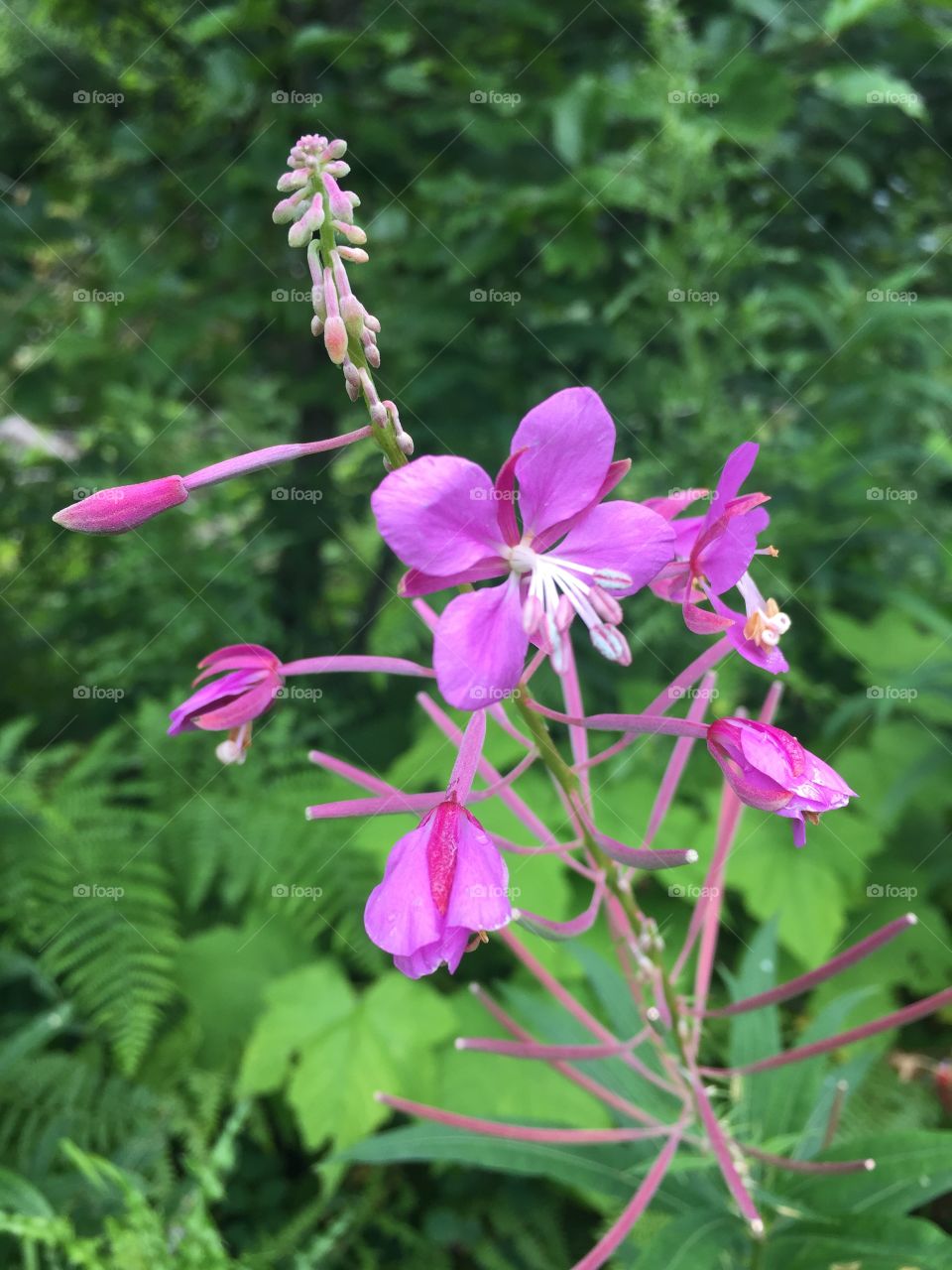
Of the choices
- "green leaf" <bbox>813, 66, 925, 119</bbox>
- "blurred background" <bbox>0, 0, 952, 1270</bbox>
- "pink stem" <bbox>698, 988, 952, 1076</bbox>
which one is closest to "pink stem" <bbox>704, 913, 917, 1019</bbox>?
"pink stem" <bbox>698, 988, 952, 1076</bbox>

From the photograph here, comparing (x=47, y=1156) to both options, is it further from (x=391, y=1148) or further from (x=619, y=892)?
(x=619, y=892)

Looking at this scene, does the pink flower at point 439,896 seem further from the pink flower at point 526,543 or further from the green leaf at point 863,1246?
the green leaf at point 863,1246

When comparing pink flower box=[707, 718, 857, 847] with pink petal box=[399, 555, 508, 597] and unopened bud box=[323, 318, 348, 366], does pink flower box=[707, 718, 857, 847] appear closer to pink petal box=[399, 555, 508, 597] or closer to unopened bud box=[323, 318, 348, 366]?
pink petal box=[399, 555, 508, 597]

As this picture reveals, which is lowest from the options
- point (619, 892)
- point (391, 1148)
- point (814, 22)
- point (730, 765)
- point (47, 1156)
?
point (47, 1156)

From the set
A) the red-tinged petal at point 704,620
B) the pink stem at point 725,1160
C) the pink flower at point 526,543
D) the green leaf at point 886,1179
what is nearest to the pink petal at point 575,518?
the pink flower at point 526,543

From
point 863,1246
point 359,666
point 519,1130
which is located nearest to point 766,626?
point 359,666

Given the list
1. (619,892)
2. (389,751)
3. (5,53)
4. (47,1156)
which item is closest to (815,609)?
(389,751)

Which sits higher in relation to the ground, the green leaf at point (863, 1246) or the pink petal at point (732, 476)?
the pink petal at point (732, 476)
